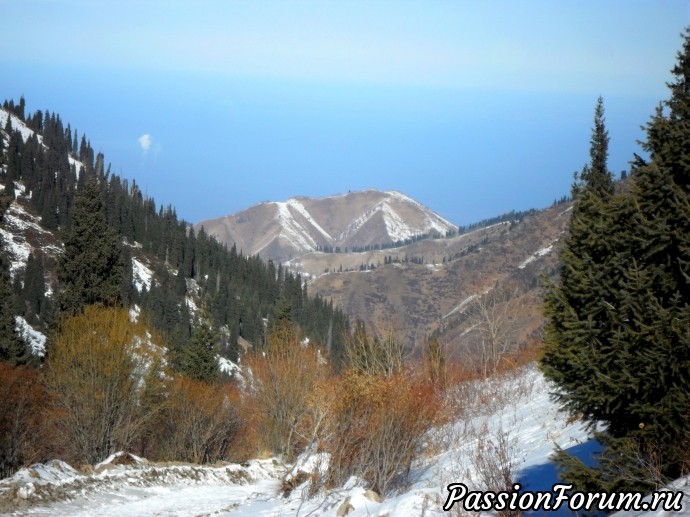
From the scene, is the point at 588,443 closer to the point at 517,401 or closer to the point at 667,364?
the point at 667,364

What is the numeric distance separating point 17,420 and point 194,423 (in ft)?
34.9

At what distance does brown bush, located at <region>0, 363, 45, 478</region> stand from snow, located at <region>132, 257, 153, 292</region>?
3997 inches

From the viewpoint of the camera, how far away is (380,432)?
17844 millimetres

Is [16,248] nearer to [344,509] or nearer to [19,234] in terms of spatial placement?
[19,234]

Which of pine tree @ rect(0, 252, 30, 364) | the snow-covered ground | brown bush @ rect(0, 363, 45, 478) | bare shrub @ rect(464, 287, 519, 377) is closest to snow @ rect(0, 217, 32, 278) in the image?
pine tree @ rect(0, 252, 30, 364)

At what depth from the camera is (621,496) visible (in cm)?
1122

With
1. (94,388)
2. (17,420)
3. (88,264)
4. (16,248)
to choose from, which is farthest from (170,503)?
(16,248)

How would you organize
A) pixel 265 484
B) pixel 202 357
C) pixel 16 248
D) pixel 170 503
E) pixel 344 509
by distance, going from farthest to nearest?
1. pixel 16 248
2. pixel 202 357
3. pixel 265 484
4. pixel 170 503
5. pixel 344 509

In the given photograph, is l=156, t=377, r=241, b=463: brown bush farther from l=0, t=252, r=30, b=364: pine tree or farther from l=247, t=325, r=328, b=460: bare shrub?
l=0, t=252, r=30, b=364: pine tree

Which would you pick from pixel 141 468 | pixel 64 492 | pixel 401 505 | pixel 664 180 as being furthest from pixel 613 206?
pixel 141 468

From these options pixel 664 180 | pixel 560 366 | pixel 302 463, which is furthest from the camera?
pixel 302 463

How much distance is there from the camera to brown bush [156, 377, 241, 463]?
37531mm

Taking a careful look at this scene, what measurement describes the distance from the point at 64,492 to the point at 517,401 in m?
22.3

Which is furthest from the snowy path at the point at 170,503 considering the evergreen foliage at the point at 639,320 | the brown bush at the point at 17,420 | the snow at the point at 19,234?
the snow at the point at 19,234
